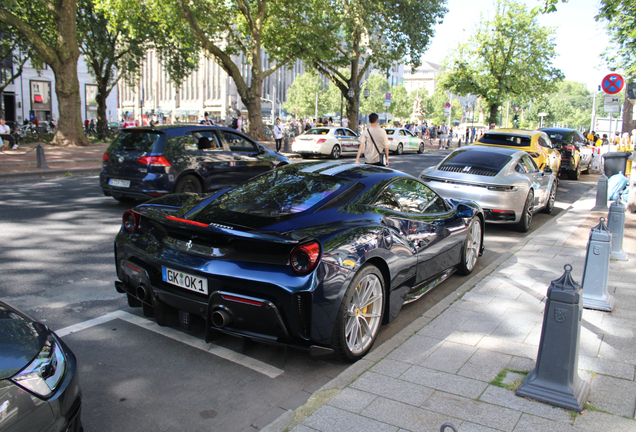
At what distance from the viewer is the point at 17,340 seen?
7.01 ft

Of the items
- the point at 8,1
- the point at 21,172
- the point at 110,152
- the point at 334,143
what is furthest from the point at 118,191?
the point at 334,143

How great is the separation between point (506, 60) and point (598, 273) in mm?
39013

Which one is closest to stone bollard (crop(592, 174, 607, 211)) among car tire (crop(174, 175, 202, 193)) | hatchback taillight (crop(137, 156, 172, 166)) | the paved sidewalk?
the paved sidewalk

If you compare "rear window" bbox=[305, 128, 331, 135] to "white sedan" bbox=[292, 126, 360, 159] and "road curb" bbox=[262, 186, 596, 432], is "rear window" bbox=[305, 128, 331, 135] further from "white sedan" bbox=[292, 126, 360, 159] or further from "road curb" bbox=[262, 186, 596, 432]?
"road curb" bbox=[262, 186, 596, 432]

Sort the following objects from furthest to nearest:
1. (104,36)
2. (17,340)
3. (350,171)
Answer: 1. (104,36)
2. (350,171)
3. (17,340)

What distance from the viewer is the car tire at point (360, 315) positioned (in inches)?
138

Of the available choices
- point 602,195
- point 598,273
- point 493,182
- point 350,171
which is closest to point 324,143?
point 602,195

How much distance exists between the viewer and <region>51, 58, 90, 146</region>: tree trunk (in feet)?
70.0

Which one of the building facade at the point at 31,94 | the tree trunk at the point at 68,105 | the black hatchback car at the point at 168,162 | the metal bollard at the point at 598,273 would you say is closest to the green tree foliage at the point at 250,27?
the tree trunk at the point at 68,105

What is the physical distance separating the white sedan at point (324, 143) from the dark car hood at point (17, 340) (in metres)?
22.0

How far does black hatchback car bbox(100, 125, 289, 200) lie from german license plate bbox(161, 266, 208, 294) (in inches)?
212

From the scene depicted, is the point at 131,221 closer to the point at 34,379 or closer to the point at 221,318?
the point at 221,318

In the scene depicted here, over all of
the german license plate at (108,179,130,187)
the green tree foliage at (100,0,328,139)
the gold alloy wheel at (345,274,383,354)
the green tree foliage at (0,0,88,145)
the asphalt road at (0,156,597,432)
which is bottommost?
the asphalt road at (0,156,597,432)

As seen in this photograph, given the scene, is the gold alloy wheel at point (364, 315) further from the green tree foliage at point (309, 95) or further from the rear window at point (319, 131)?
the green tree foliage at point (309, 95)
